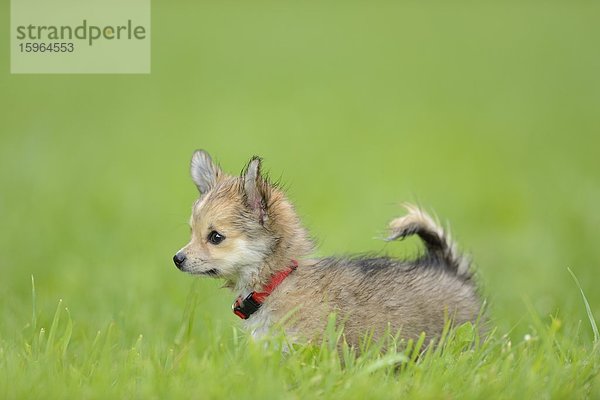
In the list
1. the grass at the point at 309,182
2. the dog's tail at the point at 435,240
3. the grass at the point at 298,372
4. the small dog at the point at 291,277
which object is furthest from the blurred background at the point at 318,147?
the grass at the point at 298,372

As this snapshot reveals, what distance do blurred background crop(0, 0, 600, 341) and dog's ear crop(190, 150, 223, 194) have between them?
605 millimetres

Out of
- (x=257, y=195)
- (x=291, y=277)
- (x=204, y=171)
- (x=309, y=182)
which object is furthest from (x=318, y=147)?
(x=291, y=277)

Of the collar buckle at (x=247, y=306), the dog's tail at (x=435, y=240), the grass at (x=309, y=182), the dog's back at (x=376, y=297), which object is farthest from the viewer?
the dog's tail at (x=435, y=240)

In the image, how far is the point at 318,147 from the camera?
18125 mm

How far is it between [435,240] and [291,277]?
4.57ft

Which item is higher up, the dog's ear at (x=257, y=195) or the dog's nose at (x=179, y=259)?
the dog's ear at (x=257, y=195)

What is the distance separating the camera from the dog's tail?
7211 millimetres

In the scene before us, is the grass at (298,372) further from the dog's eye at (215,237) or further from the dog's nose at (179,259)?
the dog's eye at (215,237)

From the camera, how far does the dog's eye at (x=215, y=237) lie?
21.8 ft

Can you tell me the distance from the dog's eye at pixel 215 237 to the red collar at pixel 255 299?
427 millimetres

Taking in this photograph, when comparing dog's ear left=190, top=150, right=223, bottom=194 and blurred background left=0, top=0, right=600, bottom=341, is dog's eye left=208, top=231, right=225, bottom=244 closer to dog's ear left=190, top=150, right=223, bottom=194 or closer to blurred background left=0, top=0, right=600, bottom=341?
dog's ear left=190, top=150, right=223, bottom=194

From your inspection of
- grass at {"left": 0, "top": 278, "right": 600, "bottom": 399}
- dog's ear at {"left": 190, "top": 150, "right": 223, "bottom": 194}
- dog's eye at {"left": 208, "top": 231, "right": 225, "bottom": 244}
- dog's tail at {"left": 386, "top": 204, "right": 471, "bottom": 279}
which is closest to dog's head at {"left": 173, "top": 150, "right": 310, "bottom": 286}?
dog's eye at {"left": 208, "top": 231, "right": 225, "bottom": 244}

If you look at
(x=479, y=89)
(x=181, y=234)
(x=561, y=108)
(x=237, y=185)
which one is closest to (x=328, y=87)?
(x=479, y=89)

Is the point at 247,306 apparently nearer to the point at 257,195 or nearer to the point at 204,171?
the point at 257,195
